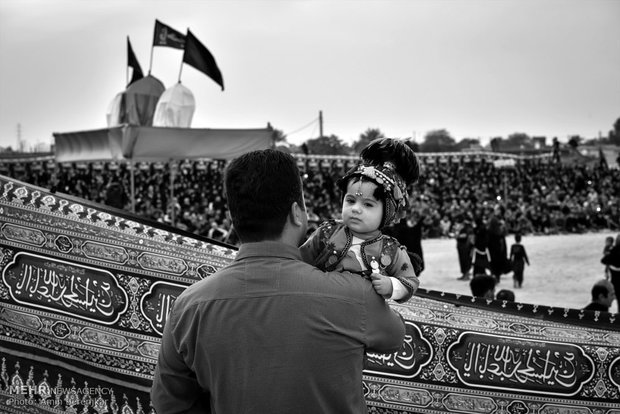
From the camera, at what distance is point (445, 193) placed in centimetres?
2962

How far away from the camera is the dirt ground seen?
11.2 m

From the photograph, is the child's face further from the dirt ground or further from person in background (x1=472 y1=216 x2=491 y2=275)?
person in background (x1=472 y1=216 x2=491 y2=275)

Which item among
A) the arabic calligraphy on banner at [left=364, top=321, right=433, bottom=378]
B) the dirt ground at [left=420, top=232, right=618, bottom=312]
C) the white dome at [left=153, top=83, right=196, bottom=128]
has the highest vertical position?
the white dome at [left=153, top=83, right=196, bottom=128]

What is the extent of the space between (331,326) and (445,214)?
2321cm

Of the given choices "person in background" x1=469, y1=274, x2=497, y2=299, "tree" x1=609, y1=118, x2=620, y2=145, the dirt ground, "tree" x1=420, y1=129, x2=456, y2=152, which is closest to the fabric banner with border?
"person in background" x1=469, y1=274, x2=497, y2=299

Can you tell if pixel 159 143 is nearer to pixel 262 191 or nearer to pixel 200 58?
pixel 200 58

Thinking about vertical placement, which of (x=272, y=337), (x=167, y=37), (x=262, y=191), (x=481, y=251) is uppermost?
(x=167, y=37)

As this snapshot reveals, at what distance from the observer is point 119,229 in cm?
345

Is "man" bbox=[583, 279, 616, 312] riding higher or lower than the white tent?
lower

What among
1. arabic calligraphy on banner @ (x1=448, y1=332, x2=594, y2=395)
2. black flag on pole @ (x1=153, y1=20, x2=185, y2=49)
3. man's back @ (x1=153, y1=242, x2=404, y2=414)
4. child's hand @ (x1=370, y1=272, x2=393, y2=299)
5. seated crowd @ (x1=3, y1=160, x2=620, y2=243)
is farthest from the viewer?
seated crowd @ (x1=3, y1=160, x2=620, y2=243)

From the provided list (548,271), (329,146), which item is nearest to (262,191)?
(548,271)

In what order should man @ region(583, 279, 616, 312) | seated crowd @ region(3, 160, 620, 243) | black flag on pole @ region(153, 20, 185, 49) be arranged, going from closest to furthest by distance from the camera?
man @ region(583, 279, 616, 312), black flag on pole @ region(153, 20, 185, 49), seated crowd @ region(3, 160, 620, 243)

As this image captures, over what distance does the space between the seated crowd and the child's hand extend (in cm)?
1353

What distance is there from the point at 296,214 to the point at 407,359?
1633 millimetres
